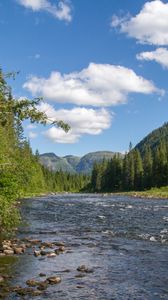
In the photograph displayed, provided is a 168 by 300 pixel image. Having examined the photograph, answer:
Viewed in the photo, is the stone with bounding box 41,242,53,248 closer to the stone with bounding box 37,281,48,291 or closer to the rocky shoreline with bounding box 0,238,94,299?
the rocky shoreline with bounding box 0,238,94,299

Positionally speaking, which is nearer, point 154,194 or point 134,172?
point 154,194

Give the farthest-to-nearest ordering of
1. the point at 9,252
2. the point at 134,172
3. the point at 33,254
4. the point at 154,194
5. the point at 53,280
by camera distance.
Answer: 1. the point at 134,172
2. the point at 154,194
3. the point at 33,254
4. the point at 9,252
5. the point at 53,280

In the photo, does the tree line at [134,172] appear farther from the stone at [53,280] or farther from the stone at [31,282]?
the stone at [31,282]

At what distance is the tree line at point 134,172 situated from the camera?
132500 mm

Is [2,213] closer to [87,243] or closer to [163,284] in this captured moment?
[163,284]

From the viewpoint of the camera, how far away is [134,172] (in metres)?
149

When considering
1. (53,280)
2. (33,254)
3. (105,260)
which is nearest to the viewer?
(53,280)

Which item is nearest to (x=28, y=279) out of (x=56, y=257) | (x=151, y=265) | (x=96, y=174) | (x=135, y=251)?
(x=56, y=257)

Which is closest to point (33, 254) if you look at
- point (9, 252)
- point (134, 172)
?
point (9, 252)

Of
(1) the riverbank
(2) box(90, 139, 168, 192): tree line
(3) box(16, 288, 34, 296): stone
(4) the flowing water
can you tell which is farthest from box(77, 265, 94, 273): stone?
(2) box(90, 139, 168, 192): tree line

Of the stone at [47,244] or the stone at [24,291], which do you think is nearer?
the stone at [24,291]

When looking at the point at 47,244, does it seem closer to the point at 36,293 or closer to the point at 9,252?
the point at 9,252

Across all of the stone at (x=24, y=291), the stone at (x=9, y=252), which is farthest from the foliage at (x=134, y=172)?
the stone at (x=24, y=291)

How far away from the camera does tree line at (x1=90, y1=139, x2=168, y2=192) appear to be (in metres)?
132
